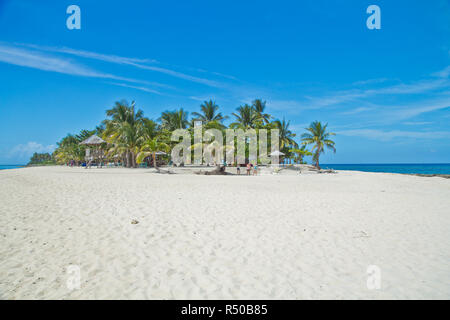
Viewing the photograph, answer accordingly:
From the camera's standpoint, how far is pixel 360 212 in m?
6.88

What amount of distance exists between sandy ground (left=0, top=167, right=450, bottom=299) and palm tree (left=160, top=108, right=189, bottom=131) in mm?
28494

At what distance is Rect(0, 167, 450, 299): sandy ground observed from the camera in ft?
10.0

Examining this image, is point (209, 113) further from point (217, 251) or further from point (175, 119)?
point (217, 251)

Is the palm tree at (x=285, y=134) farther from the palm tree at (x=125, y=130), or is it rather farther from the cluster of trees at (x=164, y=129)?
the palm tree at (x=125, y=130)

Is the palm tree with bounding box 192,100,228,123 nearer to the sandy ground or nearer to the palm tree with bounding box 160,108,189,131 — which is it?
the palm tree with bounding box 160,108,189,131

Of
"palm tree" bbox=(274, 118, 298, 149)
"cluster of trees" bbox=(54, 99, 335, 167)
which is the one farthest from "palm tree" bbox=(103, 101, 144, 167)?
"palm tree" bbox=(274, 118, 298, 149)

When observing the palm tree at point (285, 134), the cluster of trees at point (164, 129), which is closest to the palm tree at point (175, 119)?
the cluster of trees at point (164, 129)

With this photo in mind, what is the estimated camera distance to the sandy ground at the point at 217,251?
120 inches

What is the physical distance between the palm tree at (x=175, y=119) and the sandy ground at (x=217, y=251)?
28.5m

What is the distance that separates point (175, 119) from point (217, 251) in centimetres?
3257

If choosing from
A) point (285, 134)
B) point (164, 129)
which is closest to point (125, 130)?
point (164, 129)
